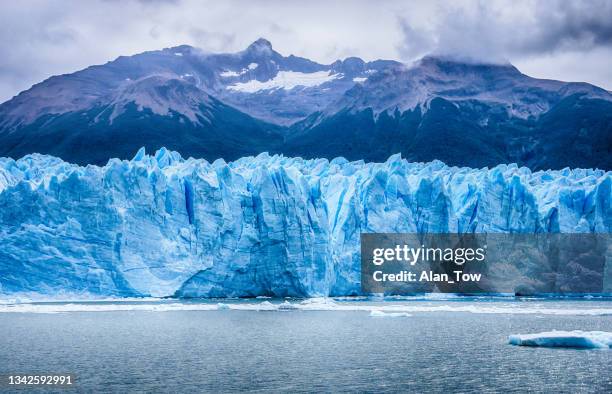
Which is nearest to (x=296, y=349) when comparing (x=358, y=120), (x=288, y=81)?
(x=358, y=120)

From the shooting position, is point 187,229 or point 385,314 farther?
point 187,229

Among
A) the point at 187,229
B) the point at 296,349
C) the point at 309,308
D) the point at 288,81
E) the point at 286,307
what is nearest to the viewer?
the point at 296,349

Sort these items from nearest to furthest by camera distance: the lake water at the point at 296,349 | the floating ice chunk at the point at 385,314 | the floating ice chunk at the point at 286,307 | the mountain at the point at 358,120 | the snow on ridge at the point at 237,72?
1. the lake water at the point at 296,349
2. the floating ice chunk at the point at 385,314
3. the floating ice chunk at the point at 286,307
4. the mountain at the point at 358,120
5. the snow on ridge at the point at 237,72

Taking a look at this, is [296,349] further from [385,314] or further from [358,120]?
[358,120]

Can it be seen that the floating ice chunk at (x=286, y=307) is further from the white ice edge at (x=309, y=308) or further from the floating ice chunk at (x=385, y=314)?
the floating ice chunk at (x=385, y=314)

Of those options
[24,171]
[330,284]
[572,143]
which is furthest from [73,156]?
[572,143]

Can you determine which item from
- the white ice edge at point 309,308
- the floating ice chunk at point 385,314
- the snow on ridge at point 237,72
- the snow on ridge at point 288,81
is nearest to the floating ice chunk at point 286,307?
the white ice edge at point 309,308
